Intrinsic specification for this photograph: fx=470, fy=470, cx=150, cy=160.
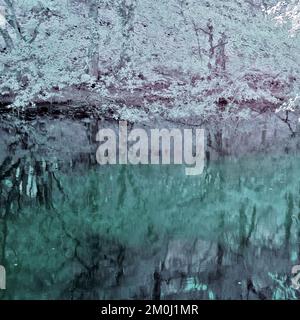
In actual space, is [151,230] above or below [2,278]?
above

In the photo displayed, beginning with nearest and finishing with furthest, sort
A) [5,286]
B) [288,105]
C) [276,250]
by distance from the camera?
1. [5,286]
2. [276,250]
3. [288,105]

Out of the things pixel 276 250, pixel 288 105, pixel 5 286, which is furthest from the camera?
pixel 288 105

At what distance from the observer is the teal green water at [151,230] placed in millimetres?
3348

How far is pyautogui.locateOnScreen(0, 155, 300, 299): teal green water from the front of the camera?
3.35 meters

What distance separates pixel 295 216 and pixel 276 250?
311 mm

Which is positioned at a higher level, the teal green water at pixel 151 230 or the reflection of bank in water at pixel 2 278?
the teal green water at pixel 151 230

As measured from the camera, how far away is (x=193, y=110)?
3674mm

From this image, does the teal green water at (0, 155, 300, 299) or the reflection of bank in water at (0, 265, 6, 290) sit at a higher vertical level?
the teal green water at (0, 155, 300, 299)

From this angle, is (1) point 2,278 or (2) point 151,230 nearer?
(1) point 2,278

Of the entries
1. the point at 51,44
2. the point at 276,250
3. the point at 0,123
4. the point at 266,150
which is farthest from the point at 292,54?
the point at 0,123

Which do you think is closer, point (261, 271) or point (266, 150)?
point (261, 271)

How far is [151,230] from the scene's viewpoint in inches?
137
